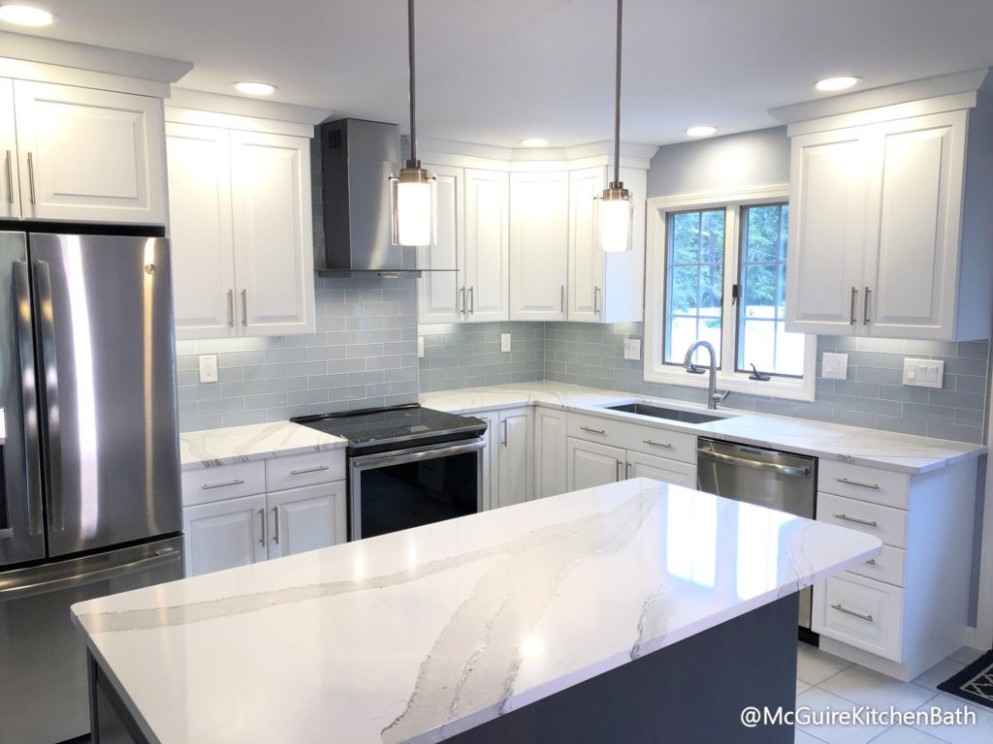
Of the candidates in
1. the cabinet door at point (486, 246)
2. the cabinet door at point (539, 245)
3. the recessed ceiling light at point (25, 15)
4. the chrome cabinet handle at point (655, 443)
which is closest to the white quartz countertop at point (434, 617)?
the chrome cabinet handle at point (655, 443)

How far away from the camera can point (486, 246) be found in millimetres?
4461

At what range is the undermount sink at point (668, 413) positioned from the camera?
4.10 metres

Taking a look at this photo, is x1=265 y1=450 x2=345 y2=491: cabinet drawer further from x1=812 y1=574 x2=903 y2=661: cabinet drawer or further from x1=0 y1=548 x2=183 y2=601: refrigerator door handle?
x1=812 y1=574 x2=903 y2=661: cabinet drawer

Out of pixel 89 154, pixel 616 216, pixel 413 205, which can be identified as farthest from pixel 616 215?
pixel 89 154

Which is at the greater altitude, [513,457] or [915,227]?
[915,227]

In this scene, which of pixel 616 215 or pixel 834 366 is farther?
pixel 834 366

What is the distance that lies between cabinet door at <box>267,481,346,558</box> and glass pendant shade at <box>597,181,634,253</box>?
6.33 ft

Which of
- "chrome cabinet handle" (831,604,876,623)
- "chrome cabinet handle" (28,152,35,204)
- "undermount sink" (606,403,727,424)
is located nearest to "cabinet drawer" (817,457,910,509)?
"chrome cabinet handle" (831,604,876,623)

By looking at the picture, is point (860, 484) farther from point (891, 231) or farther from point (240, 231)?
point (240, 231)

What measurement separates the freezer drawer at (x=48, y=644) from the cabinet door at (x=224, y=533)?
33cm

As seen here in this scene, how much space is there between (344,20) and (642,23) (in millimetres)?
894

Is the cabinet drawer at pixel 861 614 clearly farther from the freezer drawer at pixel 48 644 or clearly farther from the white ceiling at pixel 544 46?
the freezer drawer at pixel 48 644

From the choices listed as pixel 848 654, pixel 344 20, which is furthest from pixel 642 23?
pixel 848 654

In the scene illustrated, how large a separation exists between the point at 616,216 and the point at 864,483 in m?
1.78
